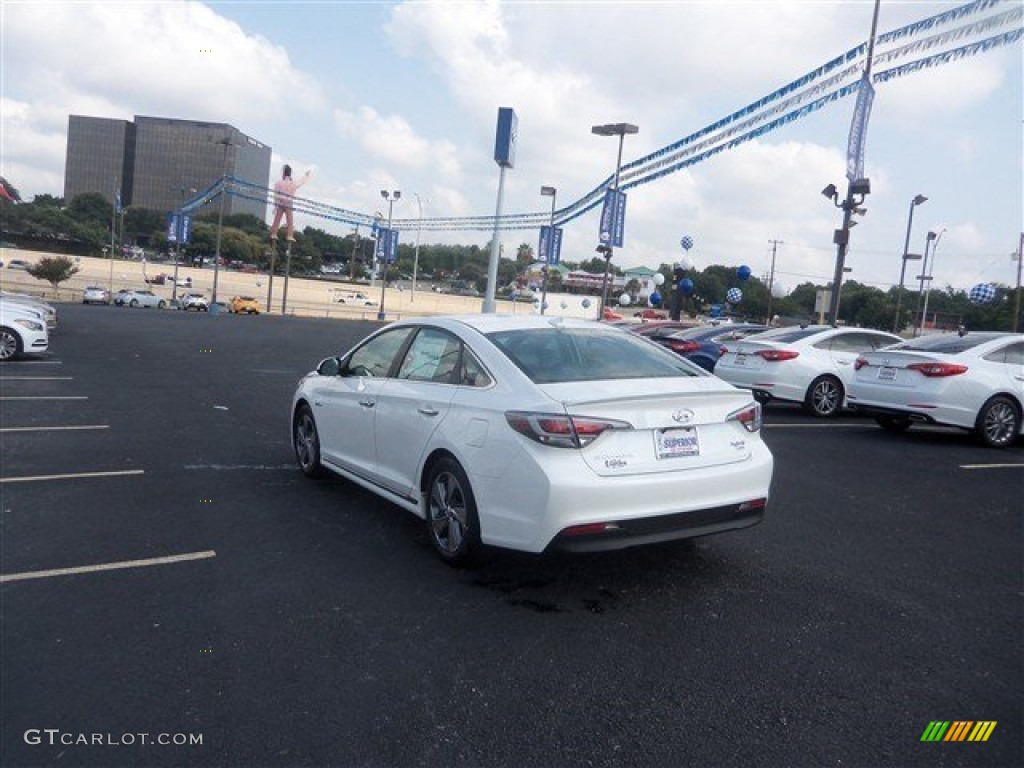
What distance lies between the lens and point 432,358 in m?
5.51

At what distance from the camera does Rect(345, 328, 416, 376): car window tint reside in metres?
6.05

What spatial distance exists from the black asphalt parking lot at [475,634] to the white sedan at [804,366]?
505 cm

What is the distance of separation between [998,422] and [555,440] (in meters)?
8.09

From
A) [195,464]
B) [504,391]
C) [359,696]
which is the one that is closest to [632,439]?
[504,391]

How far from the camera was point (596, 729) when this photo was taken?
3.15m

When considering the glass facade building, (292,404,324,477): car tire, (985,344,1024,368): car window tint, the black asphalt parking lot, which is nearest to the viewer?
the black asphalt parking lot

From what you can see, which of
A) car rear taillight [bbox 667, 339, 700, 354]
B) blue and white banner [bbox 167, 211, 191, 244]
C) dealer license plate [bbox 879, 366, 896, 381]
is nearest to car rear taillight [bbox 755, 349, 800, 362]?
dealer license plate [bbox 879, 366, 896, 381]

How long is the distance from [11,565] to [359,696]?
280 cm

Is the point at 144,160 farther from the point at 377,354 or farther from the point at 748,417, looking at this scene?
the point at 748,417

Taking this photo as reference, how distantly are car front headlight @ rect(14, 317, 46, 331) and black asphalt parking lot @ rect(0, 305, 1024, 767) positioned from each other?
10603 millimetres

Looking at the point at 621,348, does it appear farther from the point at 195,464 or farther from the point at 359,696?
the point at 195,464

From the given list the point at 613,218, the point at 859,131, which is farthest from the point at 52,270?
the point at 859,131

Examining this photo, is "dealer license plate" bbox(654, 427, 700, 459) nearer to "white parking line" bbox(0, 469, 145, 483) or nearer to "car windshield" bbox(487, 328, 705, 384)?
"car windshield" bbox(487, 328, 705, 384)

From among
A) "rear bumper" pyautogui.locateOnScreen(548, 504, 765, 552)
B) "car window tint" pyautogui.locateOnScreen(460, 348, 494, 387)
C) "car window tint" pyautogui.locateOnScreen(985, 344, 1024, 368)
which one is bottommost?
"rear bumper" pyautogui.locateOnScreen(548, 504, 765, 552)
